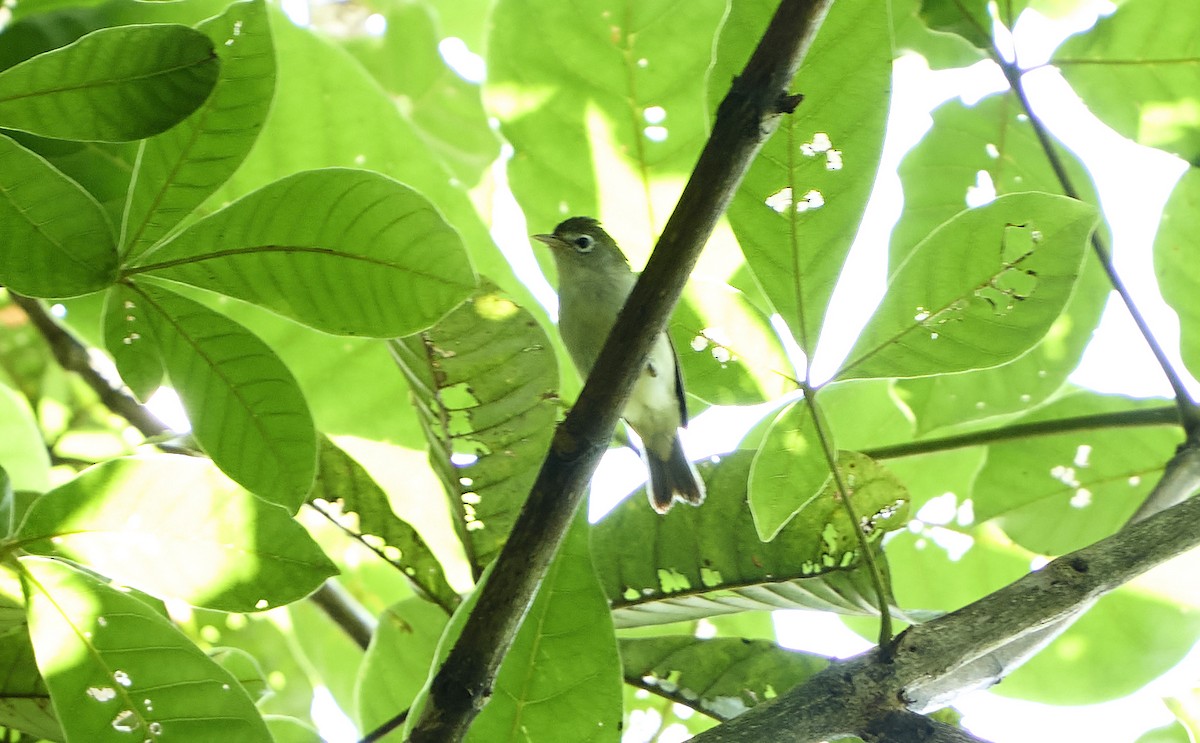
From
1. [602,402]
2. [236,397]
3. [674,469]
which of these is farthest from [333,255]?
[674,469]

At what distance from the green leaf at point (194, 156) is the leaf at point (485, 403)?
327 millimetres

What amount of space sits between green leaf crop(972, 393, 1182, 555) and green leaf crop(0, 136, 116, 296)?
4.26 ft

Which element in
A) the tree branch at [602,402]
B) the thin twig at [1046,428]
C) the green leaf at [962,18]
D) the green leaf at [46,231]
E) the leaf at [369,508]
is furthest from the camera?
the green leaf at [962,18]

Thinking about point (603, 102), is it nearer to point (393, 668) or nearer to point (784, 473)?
point (784, 473)

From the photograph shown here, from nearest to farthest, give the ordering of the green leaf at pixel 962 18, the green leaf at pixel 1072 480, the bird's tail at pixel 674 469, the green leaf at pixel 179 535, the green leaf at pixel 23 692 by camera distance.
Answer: the green leaf at pixel 179 535, the green leaf at pixel 23 692, the green leaf at pixel 962 18, the green leaf at pixel 1072 480, the bird's tail at pixel 674 469

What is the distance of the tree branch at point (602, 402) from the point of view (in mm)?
911

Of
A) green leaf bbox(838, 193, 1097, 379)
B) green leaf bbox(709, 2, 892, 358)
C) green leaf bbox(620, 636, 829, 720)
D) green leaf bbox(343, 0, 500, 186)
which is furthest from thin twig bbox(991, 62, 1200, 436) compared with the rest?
green leaf bbox(343, 0, 500, 186)

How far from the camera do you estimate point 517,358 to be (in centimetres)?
137

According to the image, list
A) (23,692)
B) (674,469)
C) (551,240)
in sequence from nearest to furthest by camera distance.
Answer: (23,692), (551,240), (674,469)

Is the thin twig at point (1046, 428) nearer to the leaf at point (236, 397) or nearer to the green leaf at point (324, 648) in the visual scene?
the leaf at point (236, 397)

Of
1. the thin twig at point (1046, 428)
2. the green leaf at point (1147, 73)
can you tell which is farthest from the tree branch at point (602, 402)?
the green leaf at point (1147, 73)

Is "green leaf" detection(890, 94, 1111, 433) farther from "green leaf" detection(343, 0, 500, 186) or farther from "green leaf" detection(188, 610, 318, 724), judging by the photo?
"green leaf" detection(188, 610, 318, 724)

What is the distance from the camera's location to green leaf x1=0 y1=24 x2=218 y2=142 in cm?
96

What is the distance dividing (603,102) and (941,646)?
3.07 ft
